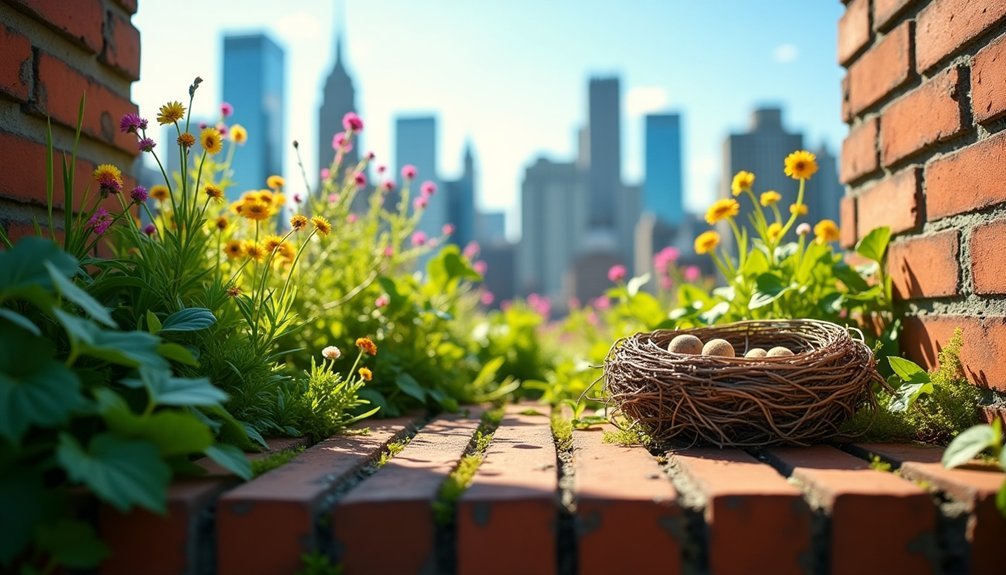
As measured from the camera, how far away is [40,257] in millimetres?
928

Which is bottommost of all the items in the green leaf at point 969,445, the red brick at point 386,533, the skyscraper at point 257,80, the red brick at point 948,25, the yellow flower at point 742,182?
the red brick at point 386,533

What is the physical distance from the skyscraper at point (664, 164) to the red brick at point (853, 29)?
115 metres

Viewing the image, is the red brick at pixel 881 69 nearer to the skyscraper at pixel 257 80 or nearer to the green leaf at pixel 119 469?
the green leaf at pixel 119 469

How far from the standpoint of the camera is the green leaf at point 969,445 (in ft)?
3.06

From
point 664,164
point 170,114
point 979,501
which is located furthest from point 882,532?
point 664,164

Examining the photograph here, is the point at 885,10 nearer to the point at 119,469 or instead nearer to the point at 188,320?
the point at 188,320

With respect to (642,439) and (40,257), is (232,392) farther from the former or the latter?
(642,439)

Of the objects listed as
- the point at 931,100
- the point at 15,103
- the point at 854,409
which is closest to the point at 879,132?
the point at 931,100

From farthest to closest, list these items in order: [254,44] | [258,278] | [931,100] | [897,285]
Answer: [254,44] → [258,278] → [897,285] → [931,100]

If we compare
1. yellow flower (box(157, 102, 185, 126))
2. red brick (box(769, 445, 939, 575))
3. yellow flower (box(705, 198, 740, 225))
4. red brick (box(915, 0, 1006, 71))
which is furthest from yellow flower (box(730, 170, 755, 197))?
yellow flower (box(157, 102, 185, 126))

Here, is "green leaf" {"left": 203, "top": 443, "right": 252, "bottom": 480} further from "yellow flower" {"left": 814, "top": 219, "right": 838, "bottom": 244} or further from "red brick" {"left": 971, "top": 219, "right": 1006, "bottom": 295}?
"yellow flower" {"left": 814, "top": 219, "right": 838, "bottom": 244}

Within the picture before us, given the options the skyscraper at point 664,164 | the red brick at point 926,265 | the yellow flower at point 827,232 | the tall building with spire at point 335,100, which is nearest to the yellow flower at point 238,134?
the yellow flower at point 827,232

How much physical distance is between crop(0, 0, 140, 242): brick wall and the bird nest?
1.24 metres

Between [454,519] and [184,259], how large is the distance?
84 centimetres
